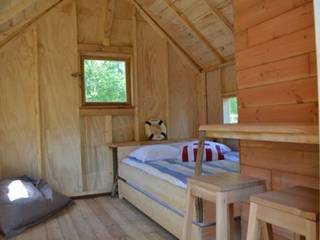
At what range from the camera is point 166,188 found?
2658 mm

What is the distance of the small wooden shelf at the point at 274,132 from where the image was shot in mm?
1191

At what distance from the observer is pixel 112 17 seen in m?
4.20

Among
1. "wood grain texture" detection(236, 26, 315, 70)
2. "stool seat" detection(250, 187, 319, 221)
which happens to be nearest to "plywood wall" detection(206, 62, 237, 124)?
"wood grain texture" detection(236, 26, 315, 70)

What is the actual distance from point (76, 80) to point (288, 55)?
3.00 meters

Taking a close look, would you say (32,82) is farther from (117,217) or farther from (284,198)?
(284,198)

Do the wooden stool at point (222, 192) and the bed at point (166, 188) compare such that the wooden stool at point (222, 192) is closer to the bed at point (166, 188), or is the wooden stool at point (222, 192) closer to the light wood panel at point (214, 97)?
the bed at point (166, 188)

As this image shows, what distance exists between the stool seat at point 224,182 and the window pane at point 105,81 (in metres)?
2.71

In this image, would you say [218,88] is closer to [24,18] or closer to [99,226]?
[99,226]

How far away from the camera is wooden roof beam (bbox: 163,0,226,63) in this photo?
3850 millimetres

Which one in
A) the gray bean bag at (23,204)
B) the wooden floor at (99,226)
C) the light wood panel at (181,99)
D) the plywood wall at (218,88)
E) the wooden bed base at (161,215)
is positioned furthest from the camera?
the light wood panel at (181,99)

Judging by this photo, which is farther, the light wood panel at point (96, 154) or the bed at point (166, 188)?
the light wood panel at point (96, 154)

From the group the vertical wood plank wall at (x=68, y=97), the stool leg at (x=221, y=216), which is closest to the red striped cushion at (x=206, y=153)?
the vertical wood plank wall at (x=68, y=97)

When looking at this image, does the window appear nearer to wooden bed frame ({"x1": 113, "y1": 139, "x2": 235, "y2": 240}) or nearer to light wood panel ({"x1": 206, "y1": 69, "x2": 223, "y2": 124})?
wooden bed frame ({"x1": 113, "y1": 139, "x2": 235, "y2": 240})

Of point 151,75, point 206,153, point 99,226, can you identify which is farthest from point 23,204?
point 151,75
